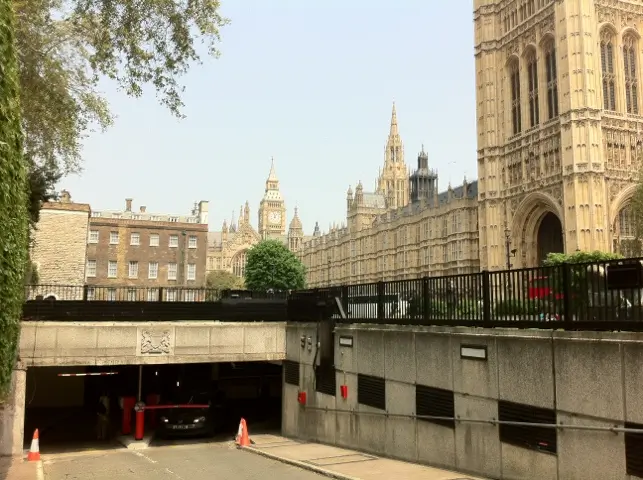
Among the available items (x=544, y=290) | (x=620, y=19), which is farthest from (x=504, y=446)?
(x=620, y=19)

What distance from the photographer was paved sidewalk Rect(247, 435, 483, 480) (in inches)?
464

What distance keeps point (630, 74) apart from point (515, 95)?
11824mm

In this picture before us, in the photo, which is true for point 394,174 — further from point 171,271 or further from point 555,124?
point 171,271

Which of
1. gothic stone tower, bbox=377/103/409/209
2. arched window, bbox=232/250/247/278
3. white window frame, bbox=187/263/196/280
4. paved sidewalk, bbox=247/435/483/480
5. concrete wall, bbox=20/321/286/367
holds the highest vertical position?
gothic stone tower, bbox=377/103/409/209

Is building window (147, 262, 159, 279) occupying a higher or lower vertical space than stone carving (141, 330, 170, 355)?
higher

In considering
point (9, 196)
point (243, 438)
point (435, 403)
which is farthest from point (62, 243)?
point (9, 196)

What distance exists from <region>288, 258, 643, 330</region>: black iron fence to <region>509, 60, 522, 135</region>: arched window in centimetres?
5551

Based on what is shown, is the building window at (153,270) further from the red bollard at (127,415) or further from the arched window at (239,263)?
the arched window at (239,263)

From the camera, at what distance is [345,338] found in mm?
16734

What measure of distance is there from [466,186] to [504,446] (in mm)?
76534

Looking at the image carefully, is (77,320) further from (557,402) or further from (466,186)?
(466,186)

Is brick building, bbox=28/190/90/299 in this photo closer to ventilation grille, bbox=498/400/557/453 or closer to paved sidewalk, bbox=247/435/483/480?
paved sidewalk, bbox=247/435/483/480

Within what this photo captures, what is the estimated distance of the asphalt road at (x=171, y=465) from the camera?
44.6 feet

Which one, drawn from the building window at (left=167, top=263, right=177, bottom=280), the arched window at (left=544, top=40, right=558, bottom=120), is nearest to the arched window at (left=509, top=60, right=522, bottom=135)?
the arched window at (left=544, top=40, right=558, bottom=120)
